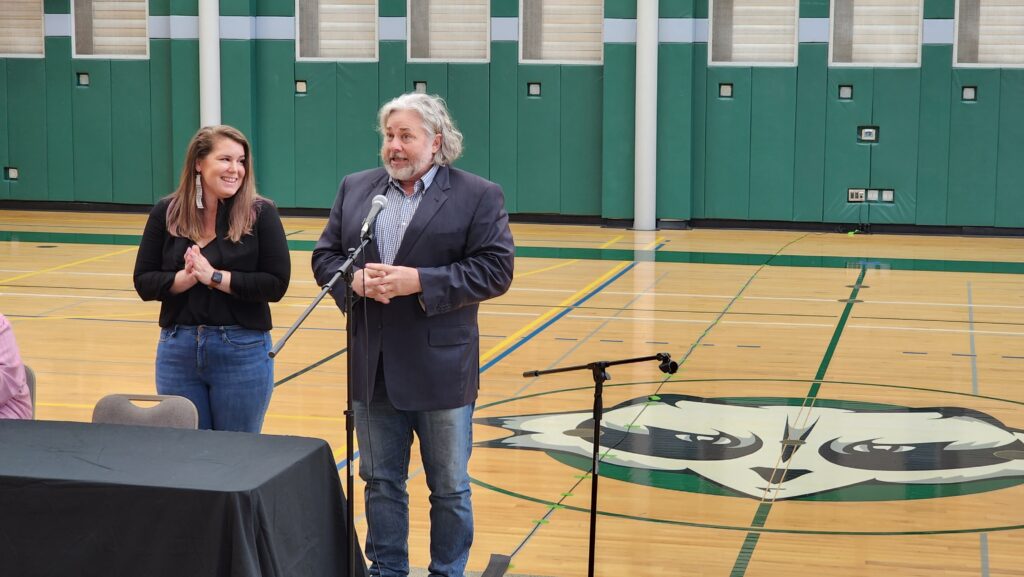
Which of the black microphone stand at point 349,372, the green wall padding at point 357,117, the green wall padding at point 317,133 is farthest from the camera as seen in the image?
the green wall padding at point 317,133

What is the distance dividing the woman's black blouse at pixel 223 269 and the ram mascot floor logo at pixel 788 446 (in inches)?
85.2

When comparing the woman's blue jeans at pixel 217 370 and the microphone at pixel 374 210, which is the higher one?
the microphone at pixel 374 210

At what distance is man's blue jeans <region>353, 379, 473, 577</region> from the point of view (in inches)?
173

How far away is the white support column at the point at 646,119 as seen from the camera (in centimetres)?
1723

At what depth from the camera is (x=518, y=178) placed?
1827 centimetres

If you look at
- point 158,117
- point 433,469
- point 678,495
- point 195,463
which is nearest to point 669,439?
point 678,495

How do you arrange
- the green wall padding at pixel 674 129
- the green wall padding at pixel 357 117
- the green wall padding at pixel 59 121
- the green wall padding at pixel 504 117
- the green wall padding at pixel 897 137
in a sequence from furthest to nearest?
the green wall padding at pixel 59 121, the green wall padding at pixel 357 117, the green wall padding at pixel 504 117, the green wall padding at pixel 674 129, the green wall padding at pixel 897 137

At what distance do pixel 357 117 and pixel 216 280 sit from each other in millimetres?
13985

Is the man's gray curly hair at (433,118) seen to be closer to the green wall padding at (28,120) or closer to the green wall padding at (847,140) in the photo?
the green wall padding at (847,140)

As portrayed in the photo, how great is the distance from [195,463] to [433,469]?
1.08 m

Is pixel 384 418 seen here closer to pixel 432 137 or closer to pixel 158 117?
pixel 432 137

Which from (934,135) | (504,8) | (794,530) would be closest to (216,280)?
(794,530)

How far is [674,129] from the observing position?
57.9 feet

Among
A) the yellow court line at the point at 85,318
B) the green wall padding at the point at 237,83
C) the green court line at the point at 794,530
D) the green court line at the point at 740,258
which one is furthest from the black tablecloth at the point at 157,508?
the green wall padding at the point at 237,83
